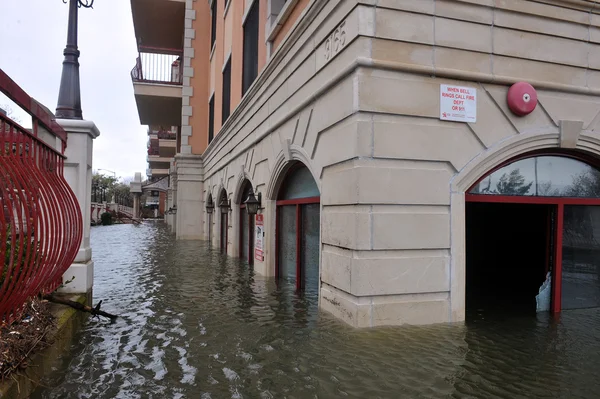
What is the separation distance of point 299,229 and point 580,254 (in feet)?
13.8

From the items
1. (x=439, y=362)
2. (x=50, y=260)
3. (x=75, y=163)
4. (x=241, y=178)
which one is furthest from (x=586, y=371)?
(x=241, y=178)

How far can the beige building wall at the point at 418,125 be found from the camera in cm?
507

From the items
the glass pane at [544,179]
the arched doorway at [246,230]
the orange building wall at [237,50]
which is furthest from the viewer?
the orange building wall at [237,50]

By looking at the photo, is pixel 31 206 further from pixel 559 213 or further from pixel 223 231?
pixel 223 231

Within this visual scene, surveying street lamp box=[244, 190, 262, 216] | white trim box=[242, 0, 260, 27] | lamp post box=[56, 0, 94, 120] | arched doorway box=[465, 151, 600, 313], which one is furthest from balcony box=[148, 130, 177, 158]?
arched doorway box=[465, 151, 600, 313]

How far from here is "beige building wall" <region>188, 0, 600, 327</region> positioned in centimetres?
507

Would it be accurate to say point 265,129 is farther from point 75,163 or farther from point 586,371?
Result: point 586,371

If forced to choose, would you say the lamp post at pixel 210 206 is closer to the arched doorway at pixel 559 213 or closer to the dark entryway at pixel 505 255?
the dark entryway at pixel 505 255

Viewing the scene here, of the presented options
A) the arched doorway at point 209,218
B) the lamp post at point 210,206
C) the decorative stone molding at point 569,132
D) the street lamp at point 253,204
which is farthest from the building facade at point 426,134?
the arched doorway at point 209,218

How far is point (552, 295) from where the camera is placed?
616 cm

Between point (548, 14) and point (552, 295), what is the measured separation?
12.2 ft

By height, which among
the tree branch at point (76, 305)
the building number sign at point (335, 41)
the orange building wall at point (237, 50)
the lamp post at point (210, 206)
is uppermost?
the orange building wall at point (237, 50)

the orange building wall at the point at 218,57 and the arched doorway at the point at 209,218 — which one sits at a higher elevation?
the orange building wall at the point at 218,57

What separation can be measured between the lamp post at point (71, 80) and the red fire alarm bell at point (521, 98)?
5730mm
